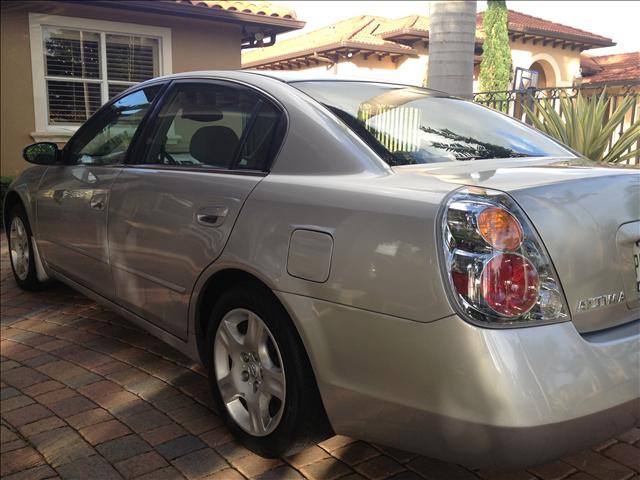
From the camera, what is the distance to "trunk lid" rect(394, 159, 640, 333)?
1.87 m

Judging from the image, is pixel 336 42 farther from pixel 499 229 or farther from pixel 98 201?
pixel 499 229

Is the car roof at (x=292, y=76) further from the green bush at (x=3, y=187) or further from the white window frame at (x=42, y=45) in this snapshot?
the white window frame at (x=42, y=45)

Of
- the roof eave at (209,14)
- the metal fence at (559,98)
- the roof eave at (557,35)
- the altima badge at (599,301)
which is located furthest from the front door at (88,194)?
the roof eave at (557,35)

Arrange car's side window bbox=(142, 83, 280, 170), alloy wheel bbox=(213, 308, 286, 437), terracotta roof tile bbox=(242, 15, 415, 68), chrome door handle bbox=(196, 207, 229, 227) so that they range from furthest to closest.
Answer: terracotta roof tile bbox=(242, 15, 415, 68) → car's side window bbox=(142, 83, 280, 170) → chrome door handle bbox=(196, 207, 229, 227) → alloy wheel bbox=(213, 308, 286, 437)

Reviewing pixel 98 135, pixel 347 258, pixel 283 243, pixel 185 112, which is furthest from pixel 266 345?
pixel 98 135

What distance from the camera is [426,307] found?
1817 mm

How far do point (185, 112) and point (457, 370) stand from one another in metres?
2.15

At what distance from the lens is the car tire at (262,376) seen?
2.26 metres

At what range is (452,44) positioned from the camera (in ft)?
23.5

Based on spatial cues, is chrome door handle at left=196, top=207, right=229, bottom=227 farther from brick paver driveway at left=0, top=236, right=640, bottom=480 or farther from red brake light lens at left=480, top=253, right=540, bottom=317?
red brake light lens at left=480, top=253, right=540, bottom=317

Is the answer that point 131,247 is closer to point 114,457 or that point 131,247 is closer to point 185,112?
point 185,112

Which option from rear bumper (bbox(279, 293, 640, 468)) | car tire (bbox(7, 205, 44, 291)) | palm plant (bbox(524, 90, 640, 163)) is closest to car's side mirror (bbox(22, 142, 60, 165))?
car tire (bbox(7, 205, 44, 291))

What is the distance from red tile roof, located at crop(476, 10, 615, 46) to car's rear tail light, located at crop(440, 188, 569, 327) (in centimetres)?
1839

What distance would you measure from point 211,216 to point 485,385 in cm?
139
